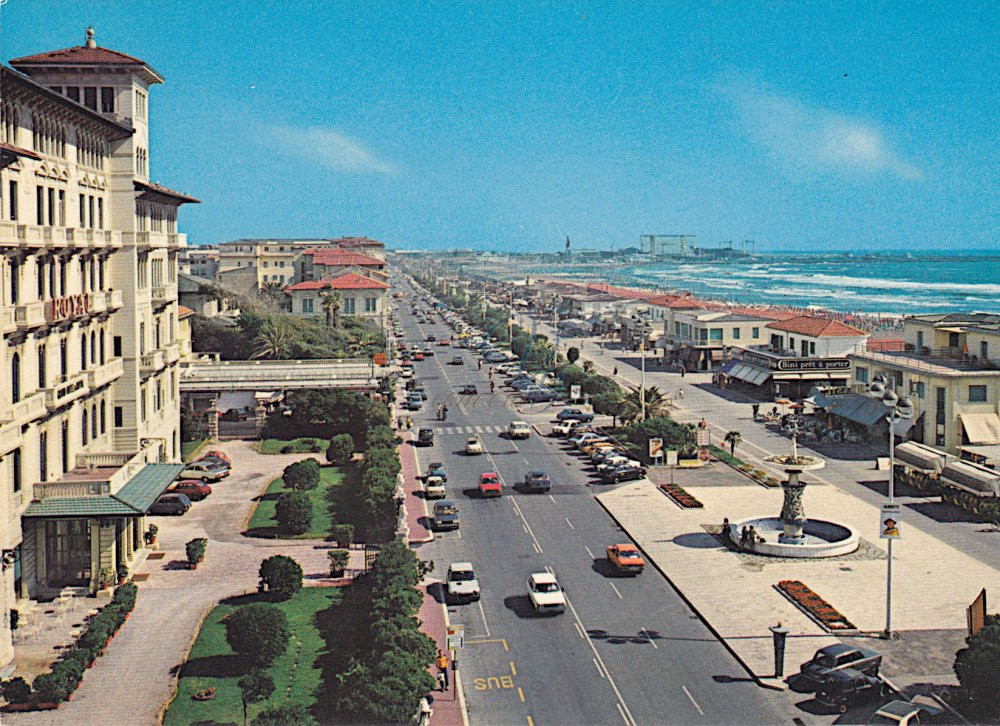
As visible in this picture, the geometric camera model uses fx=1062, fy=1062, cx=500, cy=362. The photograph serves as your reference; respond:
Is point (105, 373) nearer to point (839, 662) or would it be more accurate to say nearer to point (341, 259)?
point (839, 662)

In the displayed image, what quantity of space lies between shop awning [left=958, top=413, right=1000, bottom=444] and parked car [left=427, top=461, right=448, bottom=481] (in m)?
30.7

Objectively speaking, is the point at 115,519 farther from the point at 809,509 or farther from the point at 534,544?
the point at 809,509

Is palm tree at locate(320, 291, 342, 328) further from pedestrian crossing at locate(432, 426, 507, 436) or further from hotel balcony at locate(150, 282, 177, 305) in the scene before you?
hotel balcony at locate(150, 282, 177, 305)

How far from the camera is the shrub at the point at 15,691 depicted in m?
28.8

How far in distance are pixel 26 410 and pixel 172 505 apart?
51.8 feet

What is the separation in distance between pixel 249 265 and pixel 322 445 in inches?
4866

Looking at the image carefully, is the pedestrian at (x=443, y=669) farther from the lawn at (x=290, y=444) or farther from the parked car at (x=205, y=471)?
the lawn at (x=290, y=444)

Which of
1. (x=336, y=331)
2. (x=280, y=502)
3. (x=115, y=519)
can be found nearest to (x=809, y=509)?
(x=280, y=502)

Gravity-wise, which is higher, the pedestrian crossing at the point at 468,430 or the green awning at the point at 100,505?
the green awning at the point at 100,505

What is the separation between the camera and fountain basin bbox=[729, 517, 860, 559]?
144ft

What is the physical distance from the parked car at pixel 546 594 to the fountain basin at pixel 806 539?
1042 centimetres

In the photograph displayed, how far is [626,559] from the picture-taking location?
42344 millimetres

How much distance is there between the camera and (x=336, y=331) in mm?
121938

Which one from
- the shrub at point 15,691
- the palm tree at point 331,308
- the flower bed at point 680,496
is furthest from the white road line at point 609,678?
the palm tree at point 331,308
